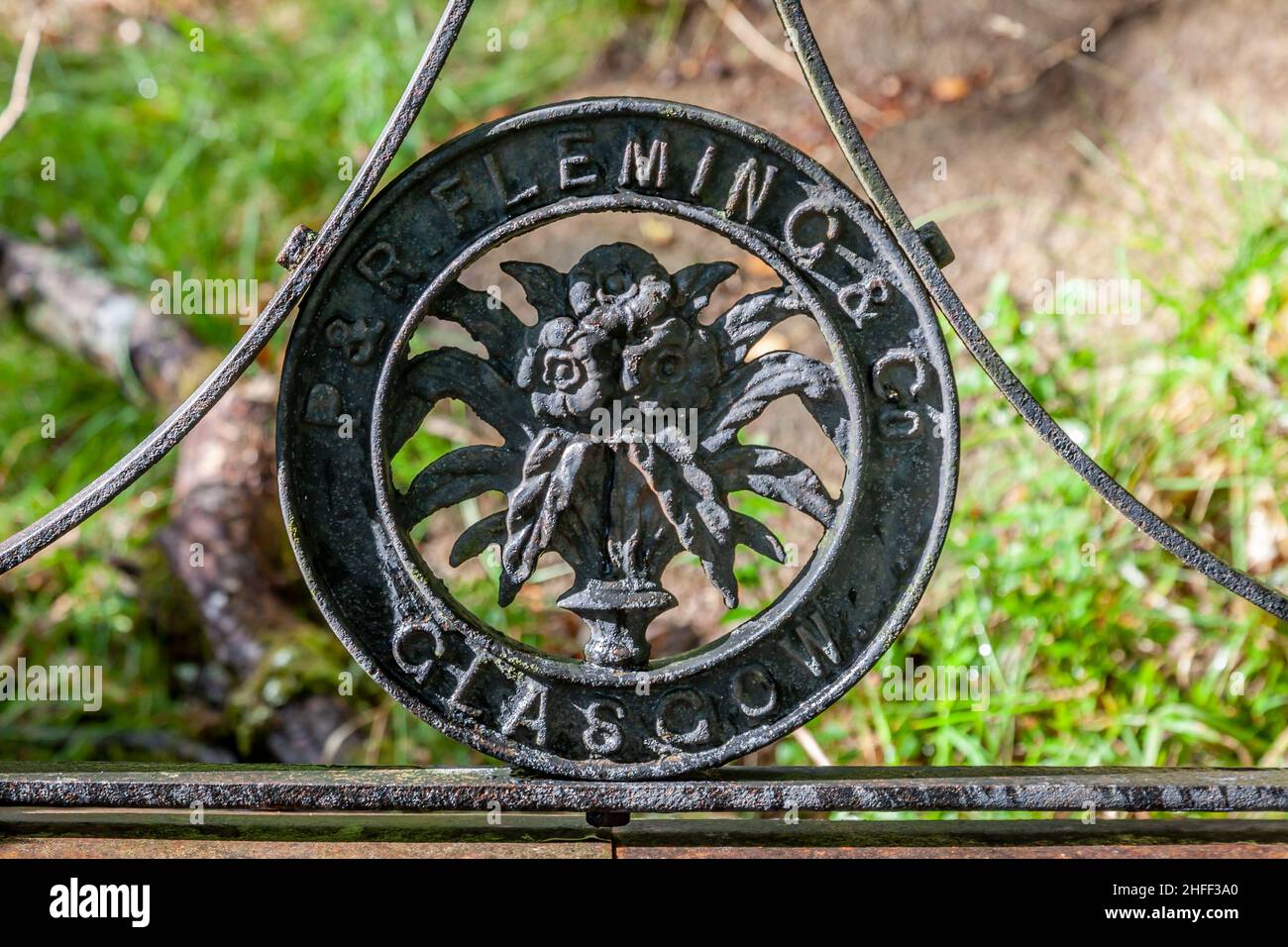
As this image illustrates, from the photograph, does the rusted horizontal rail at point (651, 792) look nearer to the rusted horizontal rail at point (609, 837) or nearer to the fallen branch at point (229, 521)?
the rusted horizontal rail at point (609, 837)

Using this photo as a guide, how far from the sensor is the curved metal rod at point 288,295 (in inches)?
54.7

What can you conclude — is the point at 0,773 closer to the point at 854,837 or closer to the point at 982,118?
the point at 854,837

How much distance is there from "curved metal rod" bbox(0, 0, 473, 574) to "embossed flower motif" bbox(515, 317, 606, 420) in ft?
0.80

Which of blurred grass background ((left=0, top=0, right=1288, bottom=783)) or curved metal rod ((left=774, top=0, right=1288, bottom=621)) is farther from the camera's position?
blurred grass background ((left=0, top=0, right=1288, bottom=783))

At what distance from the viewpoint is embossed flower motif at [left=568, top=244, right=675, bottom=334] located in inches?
56.4

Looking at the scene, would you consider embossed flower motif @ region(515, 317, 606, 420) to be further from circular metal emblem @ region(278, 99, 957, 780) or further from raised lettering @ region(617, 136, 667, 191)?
raised lettering @ region(617, 136, 667, 191)

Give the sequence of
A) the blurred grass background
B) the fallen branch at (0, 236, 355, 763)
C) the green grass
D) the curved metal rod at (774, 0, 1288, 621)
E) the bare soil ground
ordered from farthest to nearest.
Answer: the bare soil ground < the green grass < the fallen branch at (0, 236, 355, 763) < the blurred grass background < the curved metal rod at (774, 0, 1288, 621)

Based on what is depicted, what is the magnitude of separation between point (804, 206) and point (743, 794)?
0.67 meters

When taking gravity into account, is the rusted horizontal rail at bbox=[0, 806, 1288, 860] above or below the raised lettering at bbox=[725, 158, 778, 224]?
below

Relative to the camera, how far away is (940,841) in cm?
157

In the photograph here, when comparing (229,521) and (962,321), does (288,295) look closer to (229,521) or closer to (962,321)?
(962,321)

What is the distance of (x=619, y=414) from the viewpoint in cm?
147

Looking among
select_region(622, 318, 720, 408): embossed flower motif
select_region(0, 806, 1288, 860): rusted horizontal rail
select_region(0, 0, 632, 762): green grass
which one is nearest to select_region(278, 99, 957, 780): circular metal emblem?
select_region(622, 318, 720, 408): embossed flower motif
